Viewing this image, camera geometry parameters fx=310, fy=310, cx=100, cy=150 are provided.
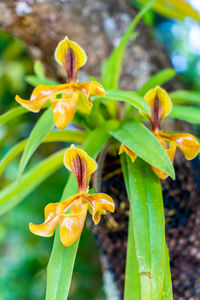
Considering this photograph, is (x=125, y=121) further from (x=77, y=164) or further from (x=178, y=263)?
(x=178, y=263)

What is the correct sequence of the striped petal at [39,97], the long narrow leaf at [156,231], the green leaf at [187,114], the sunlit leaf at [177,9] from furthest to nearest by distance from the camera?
1. the sunlit leaf at [177,9]
2. the green leaf at [187,114]
3. the striped petal at [39,97]
4. the long narrow leaf at [156,231]

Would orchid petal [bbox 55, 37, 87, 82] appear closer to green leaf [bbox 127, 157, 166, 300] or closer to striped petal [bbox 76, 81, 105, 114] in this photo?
striped petal [bbox 76, 81, 105, 114]

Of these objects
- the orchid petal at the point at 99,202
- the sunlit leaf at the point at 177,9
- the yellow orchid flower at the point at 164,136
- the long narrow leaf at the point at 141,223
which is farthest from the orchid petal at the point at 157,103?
the sunlit leaf at the point at 177,9

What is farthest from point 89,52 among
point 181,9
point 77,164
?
point 77,164

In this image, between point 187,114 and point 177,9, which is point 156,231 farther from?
point 177,9

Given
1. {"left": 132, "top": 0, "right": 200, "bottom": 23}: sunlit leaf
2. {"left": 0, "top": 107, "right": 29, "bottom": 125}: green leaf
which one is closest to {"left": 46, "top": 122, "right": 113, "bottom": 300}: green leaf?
{"left": 0, "top": 107, "right": 29, "bottom": 125}: green leaf

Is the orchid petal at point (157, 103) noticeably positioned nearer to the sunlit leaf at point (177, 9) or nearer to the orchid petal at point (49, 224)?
the orchid petal at point (49, 224)

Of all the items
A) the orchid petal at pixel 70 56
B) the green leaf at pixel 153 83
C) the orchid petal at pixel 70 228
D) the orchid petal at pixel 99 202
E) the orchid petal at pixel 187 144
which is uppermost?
the green leaf at pixel 153 83
